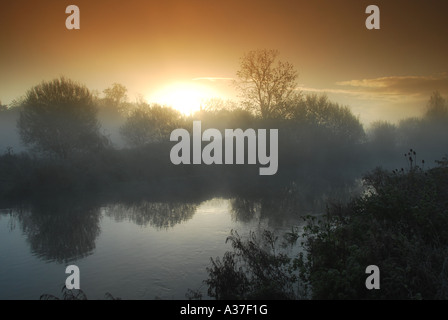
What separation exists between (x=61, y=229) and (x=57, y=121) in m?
26.4

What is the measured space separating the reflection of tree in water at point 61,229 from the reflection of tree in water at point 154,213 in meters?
1.72

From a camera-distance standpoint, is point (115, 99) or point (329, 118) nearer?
point (329, 118)

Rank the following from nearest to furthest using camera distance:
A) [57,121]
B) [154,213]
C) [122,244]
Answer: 1. [122,244]
2. [154,213]
3. [57,121]

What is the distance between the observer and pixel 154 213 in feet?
81.9

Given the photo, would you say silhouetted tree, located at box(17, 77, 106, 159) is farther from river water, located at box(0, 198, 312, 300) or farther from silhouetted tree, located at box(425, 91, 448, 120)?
silhouetted tree, located at box(425, 91, 448, 120)

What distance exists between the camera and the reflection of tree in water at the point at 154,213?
22.0 m

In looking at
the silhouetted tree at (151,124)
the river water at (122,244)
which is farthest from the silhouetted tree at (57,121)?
the silhouetted tree at (151,124)

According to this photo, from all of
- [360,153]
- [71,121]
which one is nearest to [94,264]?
[71,121]

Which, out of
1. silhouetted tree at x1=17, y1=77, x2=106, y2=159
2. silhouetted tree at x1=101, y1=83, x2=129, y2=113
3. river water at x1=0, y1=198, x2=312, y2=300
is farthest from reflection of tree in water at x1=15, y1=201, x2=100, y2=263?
silhouetted tree at x1=101, y1=83, x2=129, y2=113

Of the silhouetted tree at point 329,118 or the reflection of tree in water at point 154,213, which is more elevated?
the silhouetted tree at point 329,118

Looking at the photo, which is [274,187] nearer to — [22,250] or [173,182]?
[173,182]

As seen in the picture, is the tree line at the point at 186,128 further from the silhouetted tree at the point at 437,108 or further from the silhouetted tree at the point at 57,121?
the silhouetted tree at the point at 437,108

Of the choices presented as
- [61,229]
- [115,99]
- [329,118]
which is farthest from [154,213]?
[115,99]

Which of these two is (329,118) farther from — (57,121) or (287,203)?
(57,121)
